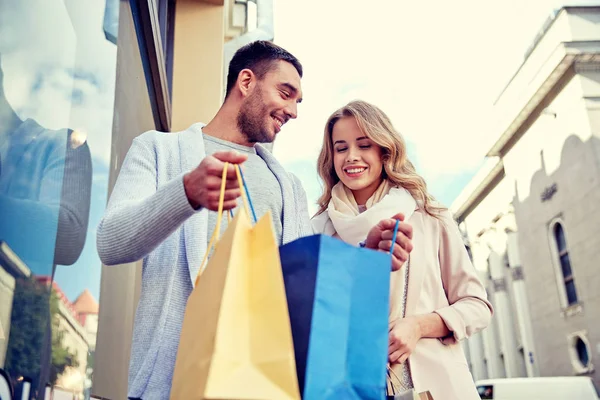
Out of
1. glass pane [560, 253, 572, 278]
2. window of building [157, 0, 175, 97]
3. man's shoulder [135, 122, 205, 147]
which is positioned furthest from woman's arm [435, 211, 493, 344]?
glass pane [560, 253, 572, 278]

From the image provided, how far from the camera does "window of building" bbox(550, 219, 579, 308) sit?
18094 millimetres

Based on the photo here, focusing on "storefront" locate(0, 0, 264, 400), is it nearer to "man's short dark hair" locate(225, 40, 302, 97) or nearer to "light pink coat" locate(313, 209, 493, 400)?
"man's short dark hair" locate(225, 40, 302, 97)

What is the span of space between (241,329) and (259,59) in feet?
4.44

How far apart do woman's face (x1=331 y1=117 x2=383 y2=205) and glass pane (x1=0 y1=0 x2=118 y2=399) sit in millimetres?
826

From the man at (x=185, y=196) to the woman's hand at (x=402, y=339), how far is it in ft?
1.23

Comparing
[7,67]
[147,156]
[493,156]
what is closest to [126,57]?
[147,156]

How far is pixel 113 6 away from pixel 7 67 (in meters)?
1.21

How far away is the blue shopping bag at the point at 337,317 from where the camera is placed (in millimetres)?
853

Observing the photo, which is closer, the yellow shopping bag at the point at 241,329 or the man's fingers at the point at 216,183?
the yellow shopping bag at the point at 241,329

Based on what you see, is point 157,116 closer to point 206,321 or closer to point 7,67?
point 7,67

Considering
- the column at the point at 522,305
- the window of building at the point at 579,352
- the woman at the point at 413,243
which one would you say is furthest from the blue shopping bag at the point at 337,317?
the column at the point at 522,305

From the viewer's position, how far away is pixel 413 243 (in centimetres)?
190

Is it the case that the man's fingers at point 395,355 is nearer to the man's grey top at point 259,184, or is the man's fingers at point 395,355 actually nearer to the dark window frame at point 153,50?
the man's grey top at point 259,184

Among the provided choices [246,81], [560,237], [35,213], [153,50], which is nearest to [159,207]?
[35,213]
